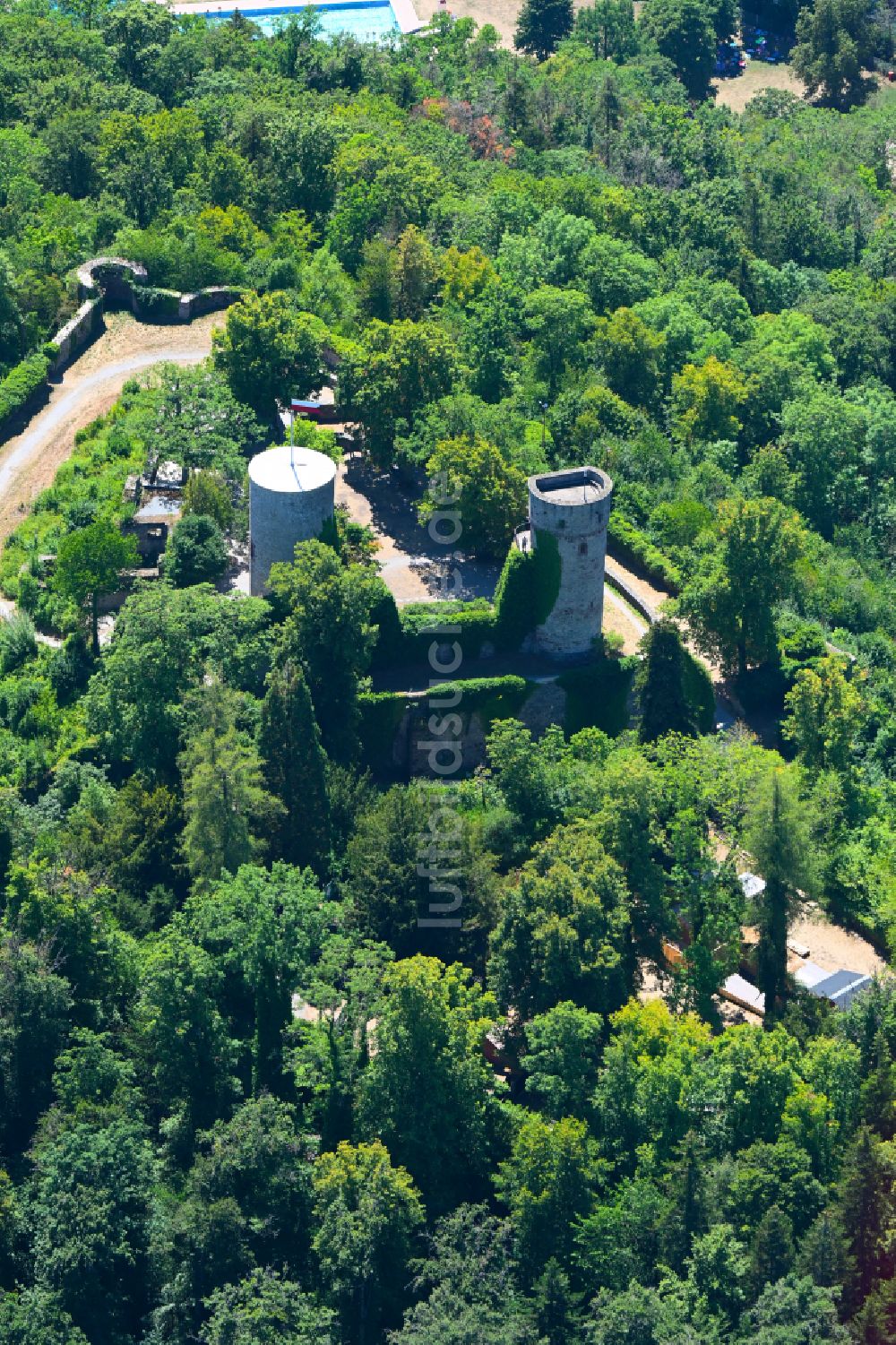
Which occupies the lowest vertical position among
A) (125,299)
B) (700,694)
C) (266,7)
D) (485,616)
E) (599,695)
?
(700,694)

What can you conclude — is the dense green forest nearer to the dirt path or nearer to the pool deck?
the dirt path

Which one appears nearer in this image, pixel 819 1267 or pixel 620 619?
pixel 819 1267

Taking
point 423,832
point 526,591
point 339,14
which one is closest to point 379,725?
point 526,591

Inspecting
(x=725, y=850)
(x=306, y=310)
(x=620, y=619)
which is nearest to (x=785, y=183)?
(x=306, y=310)

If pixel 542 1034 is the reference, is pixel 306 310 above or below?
above

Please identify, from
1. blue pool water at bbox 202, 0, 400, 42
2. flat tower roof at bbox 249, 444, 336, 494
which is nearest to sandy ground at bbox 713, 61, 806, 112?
blue pool water at bbox 202, 0, 400, 42

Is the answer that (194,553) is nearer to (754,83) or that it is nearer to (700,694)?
(700,694)

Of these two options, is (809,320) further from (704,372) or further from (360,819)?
(360,819)
